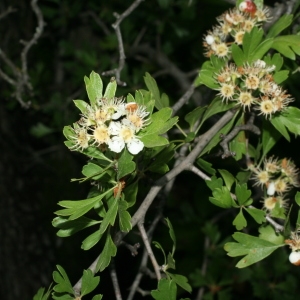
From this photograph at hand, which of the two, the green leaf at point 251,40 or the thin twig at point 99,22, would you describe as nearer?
the green leaf at point 251,40

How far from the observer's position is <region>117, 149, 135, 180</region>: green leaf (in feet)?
3.14

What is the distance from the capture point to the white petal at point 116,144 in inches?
37.8

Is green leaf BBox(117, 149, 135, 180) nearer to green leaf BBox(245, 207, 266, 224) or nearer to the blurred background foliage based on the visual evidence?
green leaf BBox(245, 207, 266, 224)

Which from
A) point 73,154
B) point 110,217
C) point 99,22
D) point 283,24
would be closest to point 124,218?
point 110,217

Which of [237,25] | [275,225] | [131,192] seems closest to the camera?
[131,192]

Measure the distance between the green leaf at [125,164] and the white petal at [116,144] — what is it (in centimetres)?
1

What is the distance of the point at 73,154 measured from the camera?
293 cm

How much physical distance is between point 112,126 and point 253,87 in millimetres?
315

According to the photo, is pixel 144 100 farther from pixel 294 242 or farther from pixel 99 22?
pixel 99 22

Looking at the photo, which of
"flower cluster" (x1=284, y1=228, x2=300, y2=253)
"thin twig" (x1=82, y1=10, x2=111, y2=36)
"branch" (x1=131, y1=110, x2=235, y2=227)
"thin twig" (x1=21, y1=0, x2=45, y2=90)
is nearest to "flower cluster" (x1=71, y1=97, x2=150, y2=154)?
"branch" (x1=131, y1=110, x2=235, y2=227)

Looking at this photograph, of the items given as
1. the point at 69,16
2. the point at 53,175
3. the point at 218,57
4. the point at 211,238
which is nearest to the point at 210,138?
the point at 218,57

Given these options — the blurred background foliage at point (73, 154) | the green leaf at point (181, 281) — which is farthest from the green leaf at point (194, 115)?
the blurred background foliage at point (73, 154)

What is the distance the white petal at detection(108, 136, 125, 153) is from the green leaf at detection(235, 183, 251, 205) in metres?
0.28

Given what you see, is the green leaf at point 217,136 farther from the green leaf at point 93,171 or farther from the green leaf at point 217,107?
the green leaf at point 93,171
